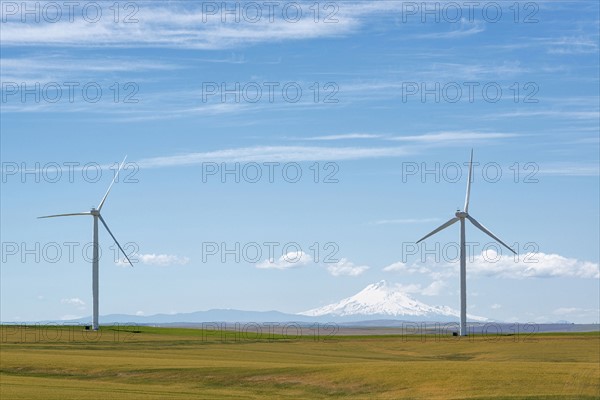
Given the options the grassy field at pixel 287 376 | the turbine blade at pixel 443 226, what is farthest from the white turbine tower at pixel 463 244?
the grassy field at pixel 287 376

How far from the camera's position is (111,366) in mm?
82000

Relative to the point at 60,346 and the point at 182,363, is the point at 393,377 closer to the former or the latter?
the point at 182,363

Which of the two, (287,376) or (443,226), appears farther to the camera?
(443,226)

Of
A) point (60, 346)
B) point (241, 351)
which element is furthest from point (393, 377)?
point (60, 346)

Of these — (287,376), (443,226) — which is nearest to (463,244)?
(443,226)

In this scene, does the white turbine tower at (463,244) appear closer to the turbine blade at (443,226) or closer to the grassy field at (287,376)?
the turbine blade at (443,226)

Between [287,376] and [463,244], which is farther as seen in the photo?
[463,244]

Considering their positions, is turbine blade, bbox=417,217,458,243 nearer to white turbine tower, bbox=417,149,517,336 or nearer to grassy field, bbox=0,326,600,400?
white turbine tower, bbox=417,149,517,336

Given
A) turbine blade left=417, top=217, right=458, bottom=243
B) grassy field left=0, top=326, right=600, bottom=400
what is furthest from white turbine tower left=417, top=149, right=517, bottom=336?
grassy field left=0, top=326, right=600, bottom=400

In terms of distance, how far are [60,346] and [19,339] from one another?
16.4 m

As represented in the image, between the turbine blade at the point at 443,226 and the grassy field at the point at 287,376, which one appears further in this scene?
the turbine blade at the point at 443,226

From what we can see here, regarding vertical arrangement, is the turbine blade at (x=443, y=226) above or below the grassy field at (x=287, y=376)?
above

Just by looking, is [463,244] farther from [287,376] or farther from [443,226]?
A: [287,376]

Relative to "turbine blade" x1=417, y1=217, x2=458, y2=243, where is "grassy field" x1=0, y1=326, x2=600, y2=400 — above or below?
below
